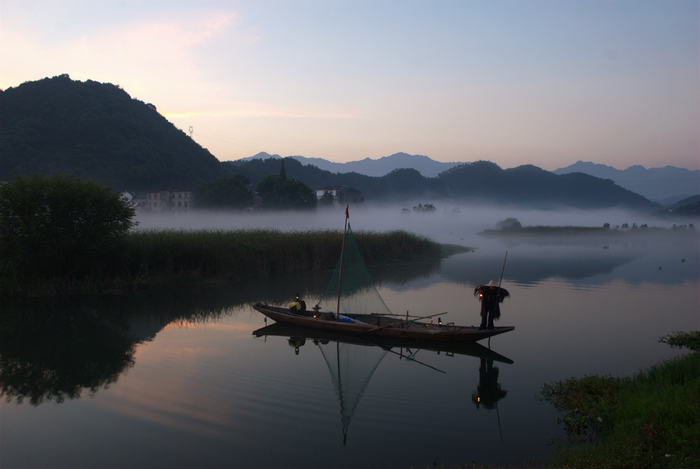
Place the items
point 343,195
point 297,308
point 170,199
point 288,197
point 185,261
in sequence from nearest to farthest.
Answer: point 297,308, point 185,261, point 288,197, point 170,199, point 343,195

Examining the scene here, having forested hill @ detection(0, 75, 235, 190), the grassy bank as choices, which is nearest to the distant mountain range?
forested hill @ detection(0, 75, 235, 190)

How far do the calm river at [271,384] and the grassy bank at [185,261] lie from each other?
1348mm

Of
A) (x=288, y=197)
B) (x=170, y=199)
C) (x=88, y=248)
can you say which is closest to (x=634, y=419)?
(x=88, y=248)

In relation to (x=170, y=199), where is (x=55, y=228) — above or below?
below

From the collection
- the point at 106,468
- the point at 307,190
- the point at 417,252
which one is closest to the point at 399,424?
the point at 106,468

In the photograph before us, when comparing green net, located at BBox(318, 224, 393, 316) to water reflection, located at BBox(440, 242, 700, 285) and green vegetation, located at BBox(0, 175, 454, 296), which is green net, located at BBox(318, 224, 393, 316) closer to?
green vegetation, located at BBox(0, 175, 454, 296)

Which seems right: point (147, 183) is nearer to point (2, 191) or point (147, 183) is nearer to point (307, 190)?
point (307, 190)

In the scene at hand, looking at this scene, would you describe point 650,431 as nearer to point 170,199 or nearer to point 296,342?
point 296,342

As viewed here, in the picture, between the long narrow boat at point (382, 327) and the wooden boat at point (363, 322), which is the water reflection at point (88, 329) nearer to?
the long narrow boat at point (382, 327)

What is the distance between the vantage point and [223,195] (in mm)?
59188

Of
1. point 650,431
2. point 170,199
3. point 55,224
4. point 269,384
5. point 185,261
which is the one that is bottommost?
point 269,384

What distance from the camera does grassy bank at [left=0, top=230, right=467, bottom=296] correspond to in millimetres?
15844

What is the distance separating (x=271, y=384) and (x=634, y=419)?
5432 millimetres

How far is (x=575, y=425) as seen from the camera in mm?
6262
